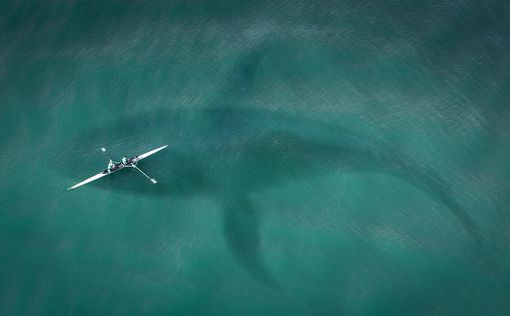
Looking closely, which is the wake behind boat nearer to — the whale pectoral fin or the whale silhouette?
the whale silhouette

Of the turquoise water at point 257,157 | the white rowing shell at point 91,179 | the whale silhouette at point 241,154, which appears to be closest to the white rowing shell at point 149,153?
the whale silhouette at point 241,154

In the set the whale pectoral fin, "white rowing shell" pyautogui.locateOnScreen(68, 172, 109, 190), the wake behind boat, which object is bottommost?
the whale pectoral fin

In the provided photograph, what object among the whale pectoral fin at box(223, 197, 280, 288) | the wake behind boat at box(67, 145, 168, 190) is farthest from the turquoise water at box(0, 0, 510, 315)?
the wake behind boat at box(67, 145, 168, 190)

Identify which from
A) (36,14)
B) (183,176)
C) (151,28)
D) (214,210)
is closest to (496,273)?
(214,210)

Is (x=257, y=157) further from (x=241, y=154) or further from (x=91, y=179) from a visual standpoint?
(x=91, y=179)

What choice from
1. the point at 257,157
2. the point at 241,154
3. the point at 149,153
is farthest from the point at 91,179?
the point at 257,157

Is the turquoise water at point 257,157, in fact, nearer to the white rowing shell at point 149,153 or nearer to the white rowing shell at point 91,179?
the white rowing shell at point 91,179

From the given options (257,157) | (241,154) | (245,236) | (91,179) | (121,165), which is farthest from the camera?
(241,154)
